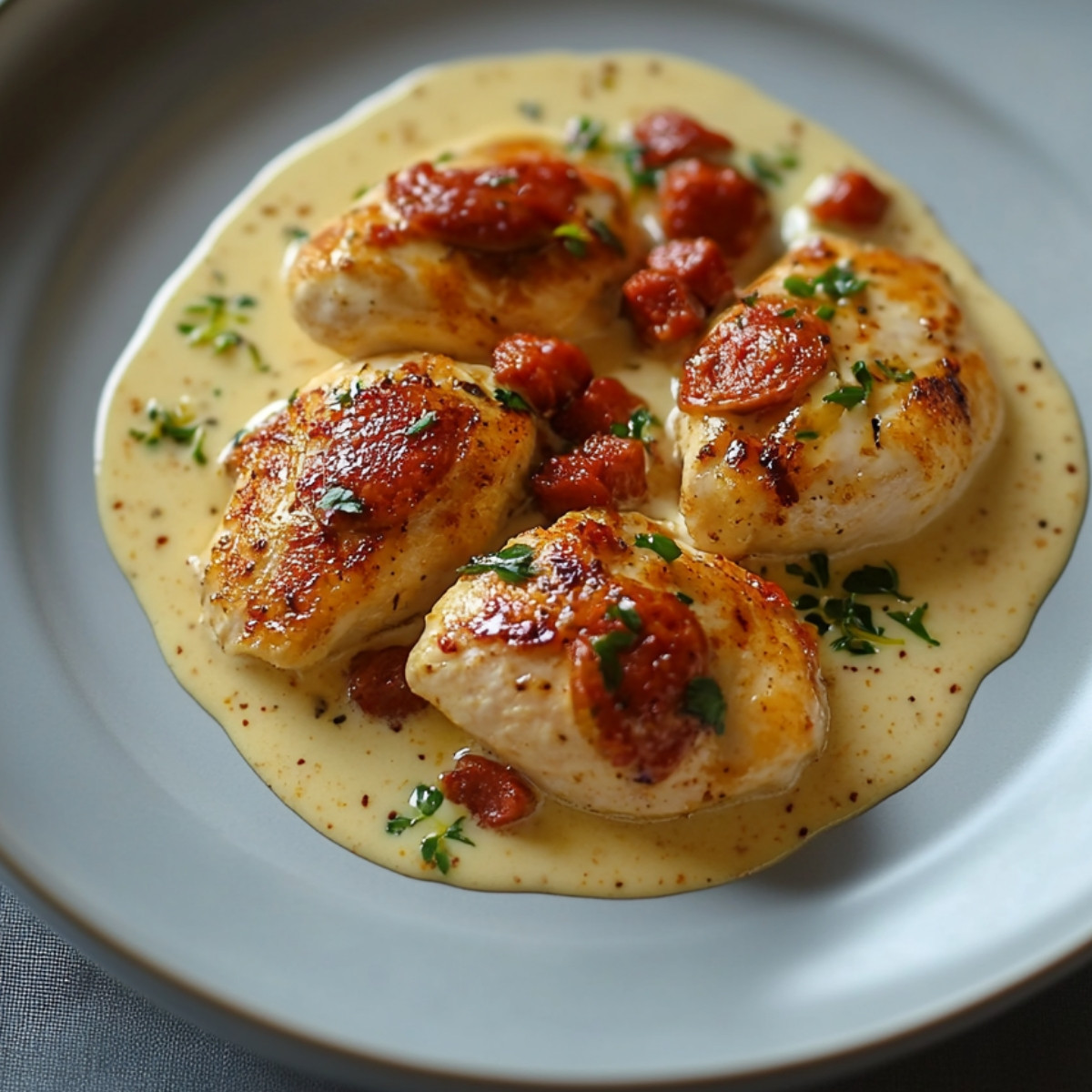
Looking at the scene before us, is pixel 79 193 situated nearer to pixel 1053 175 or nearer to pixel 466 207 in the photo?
pixel 466 207

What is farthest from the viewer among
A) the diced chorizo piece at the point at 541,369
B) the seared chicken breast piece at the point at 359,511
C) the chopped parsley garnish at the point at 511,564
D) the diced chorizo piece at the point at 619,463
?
the diced chorizo piece at the point at 541,369

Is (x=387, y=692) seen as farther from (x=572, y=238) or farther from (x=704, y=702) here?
(x=572, y=238)

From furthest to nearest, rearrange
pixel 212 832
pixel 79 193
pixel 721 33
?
pixel 721 33, pixel 79 193, pixel 212 832

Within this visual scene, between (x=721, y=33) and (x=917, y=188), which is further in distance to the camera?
(x=721, y=33)

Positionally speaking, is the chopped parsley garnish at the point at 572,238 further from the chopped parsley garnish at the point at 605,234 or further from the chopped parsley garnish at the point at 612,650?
the chopped parsley garnish at the point at 612,650

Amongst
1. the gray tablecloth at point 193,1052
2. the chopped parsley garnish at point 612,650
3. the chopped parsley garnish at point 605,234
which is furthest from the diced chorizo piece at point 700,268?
the gray tablecloth at point 193,1052

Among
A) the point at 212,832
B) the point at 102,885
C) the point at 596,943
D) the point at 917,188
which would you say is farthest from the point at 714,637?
the point at 917,188

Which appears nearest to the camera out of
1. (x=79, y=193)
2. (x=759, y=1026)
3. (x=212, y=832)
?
(x=759, y=1026)

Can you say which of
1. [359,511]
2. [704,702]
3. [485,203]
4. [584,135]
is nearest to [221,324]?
[485,203]

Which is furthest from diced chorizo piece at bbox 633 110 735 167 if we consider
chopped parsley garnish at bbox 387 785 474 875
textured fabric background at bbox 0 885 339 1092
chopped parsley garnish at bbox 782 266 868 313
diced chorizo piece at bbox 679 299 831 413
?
textured fabric background at bbox 0 885 339 1092
